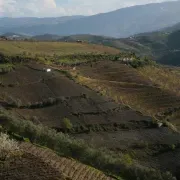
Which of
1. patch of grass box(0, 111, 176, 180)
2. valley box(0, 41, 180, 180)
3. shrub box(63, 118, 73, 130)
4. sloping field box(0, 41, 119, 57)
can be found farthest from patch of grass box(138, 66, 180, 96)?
Answer: patch of grass box(0, 111, 176, 180)

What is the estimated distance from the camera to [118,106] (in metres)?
57.8

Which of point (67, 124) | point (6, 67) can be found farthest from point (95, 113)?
point (6, 67)

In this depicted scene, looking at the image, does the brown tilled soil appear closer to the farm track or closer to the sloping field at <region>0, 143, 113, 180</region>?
the farm track

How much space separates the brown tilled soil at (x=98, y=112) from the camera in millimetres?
45125

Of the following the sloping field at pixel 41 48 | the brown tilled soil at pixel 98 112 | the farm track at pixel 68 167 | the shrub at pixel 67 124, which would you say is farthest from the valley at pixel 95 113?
the sloping field at pixel 41 48

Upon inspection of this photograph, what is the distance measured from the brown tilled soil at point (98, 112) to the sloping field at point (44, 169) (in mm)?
13795

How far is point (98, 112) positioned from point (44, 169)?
30388mm

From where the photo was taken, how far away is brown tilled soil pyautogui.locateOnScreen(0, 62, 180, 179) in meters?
45.1

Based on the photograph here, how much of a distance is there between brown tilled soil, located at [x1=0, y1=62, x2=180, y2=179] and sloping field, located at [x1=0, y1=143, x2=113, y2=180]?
13.8 meters

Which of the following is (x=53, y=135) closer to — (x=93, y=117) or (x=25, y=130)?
(x=25, y=130)

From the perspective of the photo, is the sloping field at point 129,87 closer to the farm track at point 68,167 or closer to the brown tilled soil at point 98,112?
the brown tilled soil at point 98,112

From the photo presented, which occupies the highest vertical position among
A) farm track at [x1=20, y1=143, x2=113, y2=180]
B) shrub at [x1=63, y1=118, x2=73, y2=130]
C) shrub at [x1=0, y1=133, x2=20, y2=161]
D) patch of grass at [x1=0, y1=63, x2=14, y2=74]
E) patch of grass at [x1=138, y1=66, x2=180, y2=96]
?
shrub at [x1=0, y1=133, x2=20, y2=161]

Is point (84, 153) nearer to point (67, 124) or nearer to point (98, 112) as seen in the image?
point (67, 124)

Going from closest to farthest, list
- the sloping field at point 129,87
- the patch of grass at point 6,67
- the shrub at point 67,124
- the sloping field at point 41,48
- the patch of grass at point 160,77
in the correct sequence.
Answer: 1. the shrub at point 67,124
2. the sloping field at point 129,87
3. the patch of grass at point 6,67
4. the patch of grass at point 160,77
5. the sloping field at point 41,48
